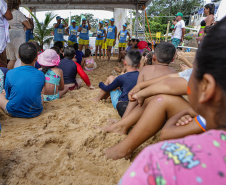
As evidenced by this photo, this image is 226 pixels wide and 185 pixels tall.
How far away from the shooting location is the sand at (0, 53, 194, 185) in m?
1.68

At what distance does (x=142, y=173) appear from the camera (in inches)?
21.9

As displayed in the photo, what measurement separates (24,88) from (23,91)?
0.04 meters

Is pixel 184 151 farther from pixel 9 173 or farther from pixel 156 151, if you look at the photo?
pixel 9 173

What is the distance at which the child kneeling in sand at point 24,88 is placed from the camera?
2.73 m

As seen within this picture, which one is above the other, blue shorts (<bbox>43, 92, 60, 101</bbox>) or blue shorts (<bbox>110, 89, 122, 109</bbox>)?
blue shorts (<bbox>110, 89, 122, 109</bbox>)

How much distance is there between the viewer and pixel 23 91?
2730 millimetres

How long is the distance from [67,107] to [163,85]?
2.01 m

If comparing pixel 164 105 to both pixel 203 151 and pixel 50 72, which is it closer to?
pixel 203 151

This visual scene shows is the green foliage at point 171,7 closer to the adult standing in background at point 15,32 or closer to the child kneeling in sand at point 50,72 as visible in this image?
the adult standing in background at point 15,32

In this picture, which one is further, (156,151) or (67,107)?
(67,107)

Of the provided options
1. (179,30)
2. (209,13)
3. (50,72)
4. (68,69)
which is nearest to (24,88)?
(50,72)

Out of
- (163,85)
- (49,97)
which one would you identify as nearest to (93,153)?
(163,85)

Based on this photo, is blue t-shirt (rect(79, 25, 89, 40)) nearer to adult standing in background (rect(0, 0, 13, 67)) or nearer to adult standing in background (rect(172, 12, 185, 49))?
adult standing in background (rect(172, 12, 185, 49))

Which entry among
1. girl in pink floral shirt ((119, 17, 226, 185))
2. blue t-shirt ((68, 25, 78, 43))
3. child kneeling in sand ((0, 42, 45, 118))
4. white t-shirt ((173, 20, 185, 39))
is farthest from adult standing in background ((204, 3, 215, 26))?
blue t-shirt ((68, 25, 78, 43))
